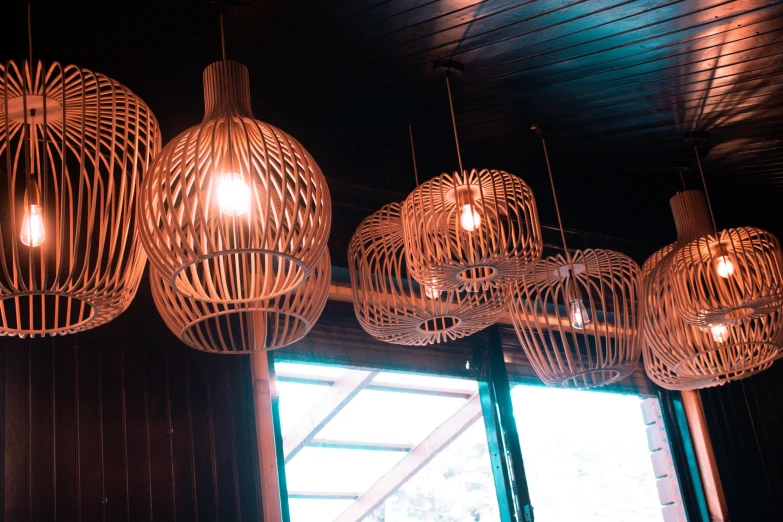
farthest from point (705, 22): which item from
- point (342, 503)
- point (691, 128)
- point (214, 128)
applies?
point (342, 503)

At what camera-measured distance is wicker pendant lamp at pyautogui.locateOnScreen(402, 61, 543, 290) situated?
2.45 m

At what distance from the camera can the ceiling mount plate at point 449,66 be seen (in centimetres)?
293

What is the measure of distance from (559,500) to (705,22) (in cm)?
221

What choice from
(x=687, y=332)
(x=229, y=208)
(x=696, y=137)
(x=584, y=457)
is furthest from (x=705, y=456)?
(x=229, y=208)

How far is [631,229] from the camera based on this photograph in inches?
180

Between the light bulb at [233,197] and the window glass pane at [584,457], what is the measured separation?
8.50ft

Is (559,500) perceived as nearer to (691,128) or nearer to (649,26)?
(691,128)

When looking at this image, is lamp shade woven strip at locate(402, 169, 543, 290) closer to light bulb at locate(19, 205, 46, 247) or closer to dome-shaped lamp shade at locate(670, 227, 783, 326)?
dome-shaped lamp shade at locate(670, 227, 783, 326)

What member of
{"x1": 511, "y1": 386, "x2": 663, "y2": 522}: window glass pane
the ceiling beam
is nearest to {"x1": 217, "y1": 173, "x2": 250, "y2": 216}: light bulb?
the ceiling beam

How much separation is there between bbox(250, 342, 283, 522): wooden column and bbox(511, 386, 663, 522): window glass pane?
1.42m

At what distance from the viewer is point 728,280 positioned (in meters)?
3.01

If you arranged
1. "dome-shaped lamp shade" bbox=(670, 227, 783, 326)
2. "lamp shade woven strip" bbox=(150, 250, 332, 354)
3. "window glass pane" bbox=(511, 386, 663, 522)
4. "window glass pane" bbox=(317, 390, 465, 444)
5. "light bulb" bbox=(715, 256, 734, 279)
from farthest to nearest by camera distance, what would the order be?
1. "window glass pane" bbox=(511, 386, 663, 522)
2. "window glass pane" bbox=(317, 390, 465, 444)
3. "light bulb" bbox=(715, 256, 734, 279)
4. "dome-shaped lamp shade" bbox=(670, 227, 783, 326)
5. "lamp shade woven strip" bbox=(150, 250, 332, 354)

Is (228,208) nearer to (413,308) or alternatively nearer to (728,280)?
(413,308)

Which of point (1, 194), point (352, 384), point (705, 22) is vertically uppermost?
point (705, 22)
